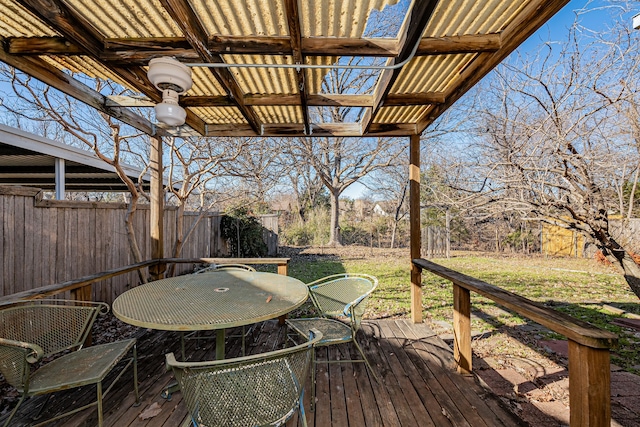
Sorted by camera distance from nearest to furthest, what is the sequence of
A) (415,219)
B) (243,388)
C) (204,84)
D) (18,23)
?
1. (243,388)
2. (18,23)
3. (204,84)
4. (415,219)

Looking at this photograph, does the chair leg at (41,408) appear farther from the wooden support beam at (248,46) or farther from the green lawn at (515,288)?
the green lawn at (515,288)

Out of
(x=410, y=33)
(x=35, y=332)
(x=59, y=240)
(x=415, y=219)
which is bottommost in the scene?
(x=35, y=332)

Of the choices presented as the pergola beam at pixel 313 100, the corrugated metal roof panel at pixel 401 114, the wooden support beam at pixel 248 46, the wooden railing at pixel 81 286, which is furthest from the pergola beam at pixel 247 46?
the wooden railing at pixel 81 286

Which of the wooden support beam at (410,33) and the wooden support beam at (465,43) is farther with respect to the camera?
the wooden support beam at (465,43)

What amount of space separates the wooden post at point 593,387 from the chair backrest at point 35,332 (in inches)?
103

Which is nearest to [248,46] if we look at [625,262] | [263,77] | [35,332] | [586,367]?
[263,77]

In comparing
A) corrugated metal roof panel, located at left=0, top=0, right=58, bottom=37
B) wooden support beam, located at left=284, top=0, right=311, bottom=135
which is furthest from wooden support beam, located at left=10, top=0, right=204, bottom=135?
wooden support beam, located at left=284, top=0, right=311, bottom=135

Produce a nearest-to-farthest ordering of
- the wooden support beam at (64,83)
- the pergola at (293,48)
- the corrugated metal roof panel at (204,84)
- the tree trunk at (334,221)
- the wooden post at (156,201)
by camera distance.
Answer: the pergola at (293,48) → the wooden support beam at (64,83) → the corrugated metal roof panel at (204,84) → the wooden post at (156,201) → the tree trunk at (334,221)

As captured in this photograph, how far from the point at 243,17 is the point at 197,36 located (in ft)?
1.00

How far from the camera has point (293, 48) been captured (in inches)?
74.8

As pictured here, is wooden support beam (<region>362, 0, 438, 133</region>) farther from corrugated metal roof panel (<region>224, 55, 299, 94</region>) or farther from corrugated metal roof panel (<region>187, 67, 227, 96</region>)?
corrugated metal roof panel (<region>187, 67, 227, 96</region>)

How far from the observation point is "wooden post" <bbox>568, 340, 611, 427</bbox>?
1.23m

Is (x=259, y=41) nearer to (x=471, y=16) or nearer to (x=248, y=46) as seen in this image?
(x=248, y=46)

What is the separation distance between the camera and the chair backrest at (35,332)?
1502 millimetres
